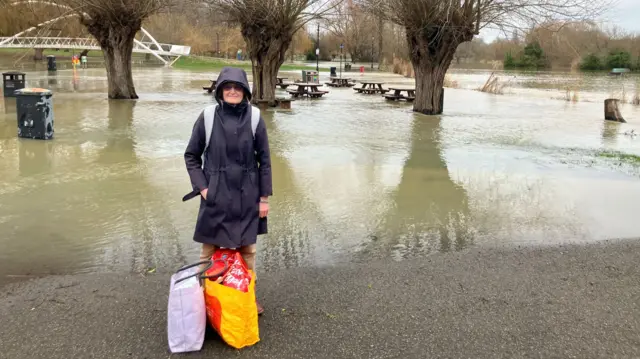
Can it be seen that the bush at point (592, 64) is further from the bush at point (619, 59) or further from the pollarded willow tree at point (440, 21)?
the pollarded willow tree at point (440, 21)

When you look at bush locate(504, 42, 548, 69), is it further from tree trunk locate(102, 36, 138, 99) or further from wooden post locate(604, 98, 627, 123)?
tree trunk locate(102, 36, 138, 99)

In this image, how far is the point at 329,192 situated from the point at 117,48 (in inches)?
593

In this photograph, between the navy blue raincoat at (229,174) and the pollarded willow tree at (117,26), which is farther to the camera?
the pollarded willow tree at (117,26)

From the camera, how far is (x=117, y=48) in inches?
779

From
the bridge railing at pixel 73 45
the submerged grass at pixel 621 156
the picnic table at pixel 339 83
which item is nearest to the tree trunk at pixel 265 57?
the submerged grass at pixel 621 156

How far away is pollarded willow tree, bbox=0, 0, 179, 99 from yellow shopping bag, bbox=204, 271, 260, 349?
57.5 feet

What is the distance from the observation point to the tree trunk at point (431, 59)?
1742 centimetres

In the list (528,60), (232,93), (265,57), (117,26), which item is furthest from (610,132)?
(528,60)

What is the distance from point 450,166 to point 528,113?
36.3 feet

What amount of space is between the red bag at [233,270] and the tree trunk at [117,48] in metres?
18.1

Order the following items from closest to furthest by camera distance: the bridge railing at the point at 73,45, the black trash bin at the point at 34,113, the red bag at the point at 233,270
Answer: the red bag at the point at 233,270, the black trash bin at the point at 34,113, the bridge railing at the point at 73,45

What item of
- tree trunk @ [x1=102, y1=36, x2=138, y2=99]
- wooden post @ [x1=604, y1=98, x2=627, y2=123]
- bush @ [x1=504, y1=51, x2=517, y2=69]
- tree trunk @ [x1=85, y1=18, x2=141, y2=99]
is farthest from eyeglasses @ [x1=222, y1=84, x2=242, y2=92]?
bush @ [x1=504, y1=51, x2=517, y2=69]

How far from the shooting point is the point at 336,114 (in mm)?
17500

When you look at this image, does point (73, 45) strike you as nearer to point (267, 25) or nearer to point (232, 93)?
point (267, 25)
